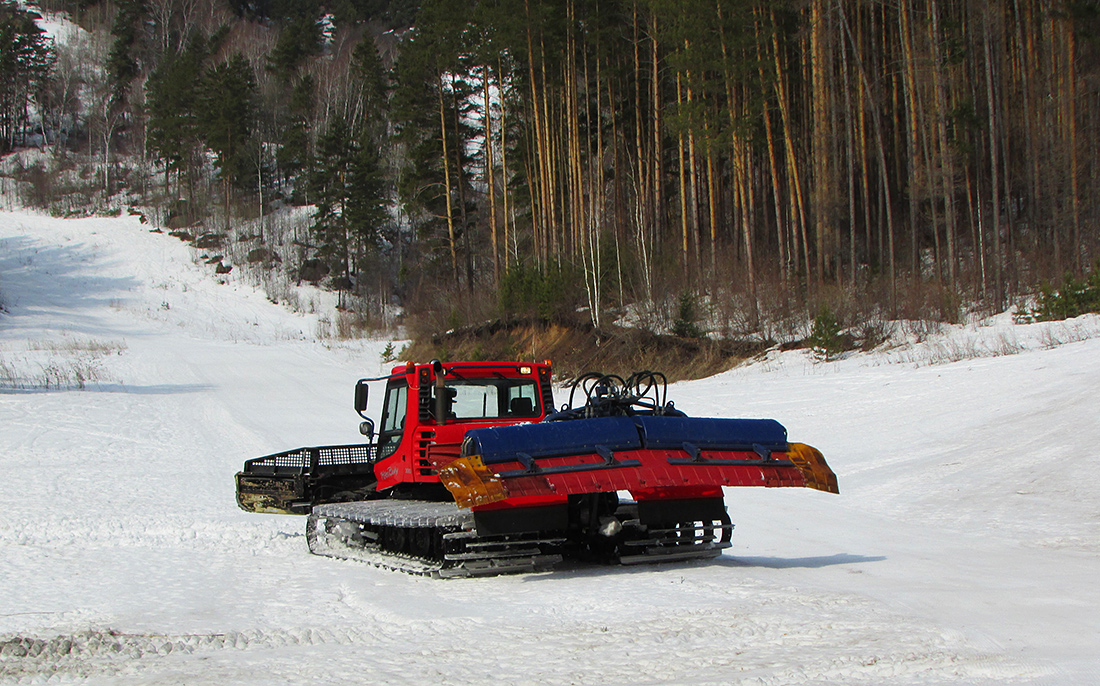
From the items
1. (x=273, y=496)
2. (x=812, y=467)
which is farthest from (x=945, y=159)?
(x=273, y=496)

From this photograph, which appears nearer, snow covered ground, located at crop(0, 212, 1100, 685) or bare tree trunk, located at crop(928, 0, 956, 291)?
snow covered ground, located at crop(0, 212, 1100, 685)

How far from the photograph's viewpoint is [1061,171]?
2583cm

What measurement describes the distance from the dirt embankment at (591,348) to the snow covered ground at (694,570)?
10.1 feet

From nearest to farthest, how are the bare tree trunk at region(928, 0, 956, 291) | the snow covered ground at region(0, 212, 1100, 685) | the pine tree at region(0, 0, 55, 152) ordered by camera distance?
the snow covered ground at region(0, 212, 1100, 685), the bare tree trunk at region(928, 0, 956, 291), the pine tree at region(0, 0, 55, 152)

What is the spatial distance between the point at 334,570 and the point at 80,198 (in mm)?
63363

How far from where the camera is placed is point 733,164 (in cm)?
3078

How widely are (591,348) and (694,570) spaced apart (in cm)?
1896

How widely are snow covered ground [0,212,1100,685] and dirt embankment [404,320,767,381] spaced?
121 inches

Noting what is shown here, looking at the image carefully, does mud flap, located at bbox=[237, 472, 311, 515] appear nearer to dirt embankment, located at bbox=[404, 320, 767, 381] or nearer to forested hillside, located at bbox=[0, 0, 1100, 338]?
dirt embankment, located at bbox=[404, 320, 767, 381]

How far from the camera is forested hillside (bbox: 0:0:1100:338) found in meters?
24.7

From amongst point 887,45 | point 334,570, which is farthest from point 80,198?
point 334,570

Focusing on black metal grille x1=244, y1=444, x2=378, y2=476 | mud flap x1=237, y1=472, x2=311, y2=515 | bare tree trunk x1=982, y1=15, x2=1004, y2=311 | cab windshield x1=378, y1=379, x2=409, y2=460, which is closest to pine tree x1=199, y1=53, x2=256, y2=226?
bare tree trunk x1=982, y1=15, x2=1004, y2=311

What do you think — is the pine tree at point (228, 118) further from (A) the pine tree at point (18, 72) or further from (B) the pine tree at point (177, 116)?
(A) the pine tree at point (18, 72)

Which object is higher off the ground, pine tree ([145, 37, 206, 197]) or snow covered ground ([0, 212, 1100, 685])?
pine tree ([145, 37, 206, 197])
